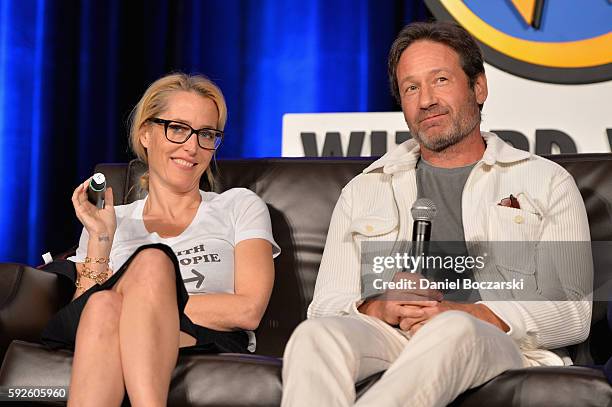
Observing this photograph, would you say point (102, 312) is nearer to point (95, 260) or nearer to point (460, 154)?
point (95, 260)

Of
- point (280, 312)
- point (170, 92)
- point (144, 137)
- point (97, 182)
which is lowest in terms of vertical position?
point (280, 312)

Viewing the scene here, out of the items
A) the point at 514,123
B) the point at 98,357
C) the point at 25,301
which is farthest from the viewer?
the point at 514,123

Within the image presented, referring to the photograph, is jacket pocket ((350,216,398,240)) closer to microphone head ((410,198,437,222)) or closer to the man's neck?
the man's neck

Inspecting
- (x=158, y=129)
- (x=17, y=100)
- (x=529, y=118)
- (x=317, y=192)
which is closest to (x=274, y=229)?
(x=317, y=192)

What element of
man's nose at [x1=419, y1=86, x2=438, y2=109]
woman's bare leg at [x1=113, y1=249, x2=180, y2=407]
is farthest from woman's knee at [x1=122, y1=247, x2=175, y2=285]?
man's nose at [x1=419, y1=86, x2=438, y2=109]

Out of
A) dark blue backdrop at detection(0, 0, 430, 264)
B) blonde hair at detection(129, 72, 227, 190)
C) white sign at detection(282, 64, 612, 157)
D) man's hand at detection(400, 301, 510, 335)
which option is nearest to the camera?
man's hand at detection(400, 301, 510, 335)

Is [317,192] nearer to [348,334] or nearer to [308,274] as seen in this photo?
[308,274]

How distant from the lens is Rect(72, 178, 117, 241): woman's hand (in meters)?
2.32

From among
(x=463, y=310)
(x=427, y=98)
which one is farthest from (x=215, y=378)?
(x=427, y=98)

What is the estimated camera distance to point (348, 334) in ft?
5.80

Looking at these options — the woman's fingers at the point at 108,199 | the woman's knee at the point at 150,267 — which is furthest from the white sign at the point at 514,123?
the woman's knee at the point at 150,267

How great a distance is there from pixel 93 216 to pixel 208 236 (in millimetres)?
294

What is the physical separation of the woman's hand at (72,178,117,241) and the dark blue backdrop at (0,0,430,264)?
140 cm

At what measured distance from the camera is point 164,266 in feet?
6.27
